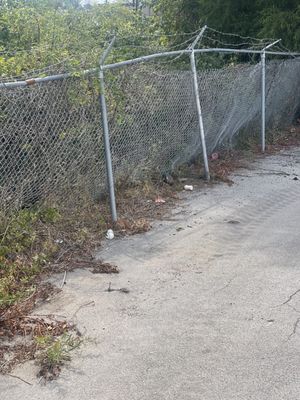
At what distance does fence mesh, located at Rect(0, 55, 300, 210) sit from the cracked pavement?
980 mm

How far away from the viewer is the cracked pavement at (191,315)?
10.2 feet

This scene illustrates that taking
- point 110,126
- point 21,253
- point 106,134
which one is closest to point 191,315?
point 21,253

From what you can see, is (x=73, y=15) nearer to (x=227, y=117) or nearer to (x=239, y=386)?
(x=227, y=117)

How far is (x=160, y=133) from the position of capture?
7398mm

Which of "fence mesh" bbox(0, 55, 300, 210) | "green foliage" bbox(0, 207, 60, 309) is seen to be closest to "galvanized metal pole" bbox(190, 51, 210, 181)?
"fence mesh" bbox(0, 55, 300, 210)

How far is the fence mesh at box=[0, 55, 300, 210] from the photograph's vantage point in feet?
16.8

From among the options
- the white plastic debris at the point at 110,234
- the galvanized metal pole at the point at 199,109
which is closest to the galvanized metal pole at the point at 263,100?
the galvanized metal pole at the point at 199,109

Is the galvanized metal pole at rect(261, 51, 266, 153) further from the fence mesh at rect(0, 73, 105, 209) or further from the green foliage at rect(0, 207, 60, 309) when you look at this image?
the green foliage at rect(0, 207, 60, 309)

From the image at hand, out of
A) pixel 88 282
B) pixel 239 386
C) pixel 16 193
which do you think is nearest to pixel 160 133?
pixel 16 193

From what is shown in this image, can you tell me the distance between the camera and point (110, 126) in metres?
6.30

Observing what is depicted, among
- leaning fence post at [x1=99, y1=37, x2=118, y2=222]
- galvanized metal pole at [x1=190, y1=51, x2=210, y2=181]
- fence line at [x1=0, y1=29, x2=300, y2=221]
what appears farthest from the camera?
galvanized metal pole at [x1=190, y1=51, x2=210, y2=181]

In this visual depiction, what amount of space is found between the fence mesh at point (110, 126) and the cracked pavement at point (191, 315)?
980 mm

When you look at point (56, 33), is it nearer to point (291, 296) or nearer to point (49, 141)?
point (49, 141)

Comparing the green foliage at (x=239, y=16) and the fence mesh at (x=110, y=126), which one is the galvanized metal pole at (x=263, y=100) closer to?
the fence mesh at (x=110, y=126)
